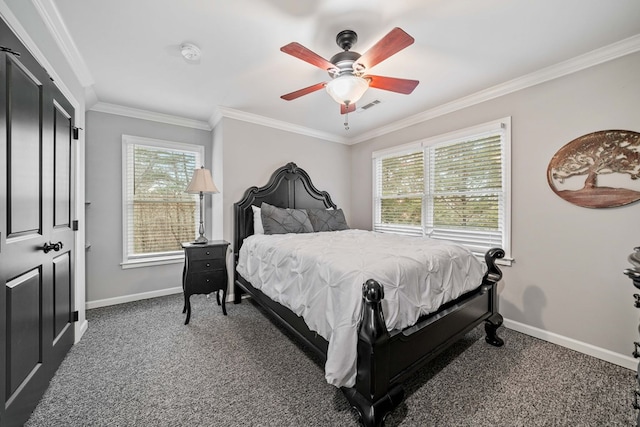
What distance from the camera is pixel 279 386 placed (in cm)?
171

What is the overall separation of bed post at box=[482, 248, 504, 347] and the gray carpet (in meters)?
Answer: 0.10

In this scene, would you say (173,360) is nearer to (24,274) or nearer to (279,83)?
(24,274)

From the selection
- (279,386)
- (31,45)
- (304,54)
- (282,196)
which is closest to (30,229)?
(31,45)

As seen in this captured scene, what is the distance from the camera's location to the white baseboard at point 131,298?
10.00 ft

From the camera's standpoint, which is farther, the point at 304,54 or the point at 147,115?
the point at 147,115

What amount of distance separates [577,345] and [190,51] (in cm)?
423

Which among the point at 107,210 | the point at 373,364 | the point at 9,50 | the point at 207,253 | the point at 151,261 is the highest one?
the point at 9,50

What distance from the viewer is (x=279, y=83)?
104 inches

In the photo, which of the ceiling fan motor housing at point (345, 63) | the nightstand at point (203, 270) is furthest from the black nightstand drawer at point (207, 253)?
the ceiling fan motor housing at point (345, 63)

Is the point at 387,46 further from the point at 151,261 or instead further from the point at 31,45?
the point at 151,261

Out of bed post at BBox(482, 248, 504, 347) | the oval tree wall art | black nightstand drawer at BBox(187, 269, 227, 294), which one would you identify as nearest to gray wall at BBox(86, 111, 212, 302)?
black nightstand drawer at BBox(187, 269, 227, 294)

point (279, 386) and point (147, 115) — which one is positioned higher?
point (147, 115)

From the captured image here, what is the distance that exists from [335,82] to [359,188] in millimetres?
2796

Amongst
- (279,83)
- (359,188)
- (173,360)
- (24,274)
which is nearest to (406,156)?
(359,188)
